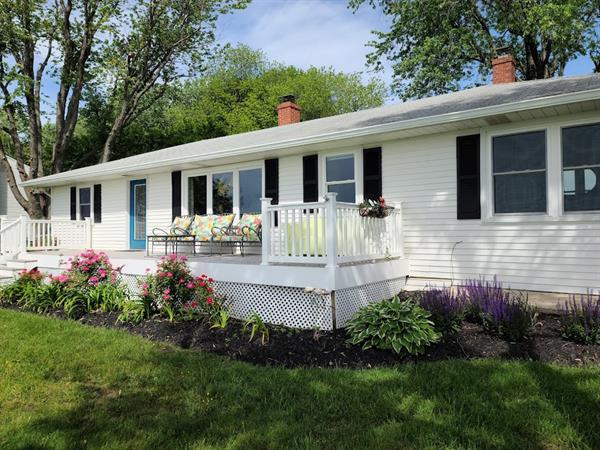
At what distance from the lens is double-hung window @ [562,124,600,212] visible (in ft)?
19.0

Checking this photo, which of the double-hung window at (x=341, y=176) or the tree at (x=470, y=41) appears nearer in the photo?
the double-hung window at (x=341, y=176)

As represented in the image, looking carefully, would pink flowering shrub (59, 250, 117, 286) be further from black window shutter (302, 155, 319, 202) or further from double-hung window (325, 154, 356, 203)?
double-hung window (325, 154, 356, 203)

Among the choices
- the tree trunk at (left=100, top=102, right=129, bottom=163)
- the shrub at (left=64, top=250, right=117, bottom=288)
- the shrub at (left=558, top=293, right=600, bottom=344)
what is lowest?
the shrub at (left=558, top=293, right=600, bottom=344)

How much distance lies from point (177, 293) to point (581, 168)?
19.0ft

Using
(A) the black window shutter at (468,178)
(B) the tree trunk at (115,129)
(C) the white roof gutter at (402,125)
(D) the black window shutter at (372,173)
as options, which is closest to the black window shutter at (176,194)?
(C) the white roof gutter at (402,125)

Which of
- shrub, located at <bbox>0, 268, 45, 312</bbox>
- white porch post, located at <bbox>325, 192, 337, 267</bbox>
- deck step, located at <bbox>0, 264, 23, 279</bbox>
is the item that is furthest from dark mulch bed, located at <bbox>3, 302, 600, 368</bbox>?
deck step, located at <bbox>0, 264, 23, 279</bbox>

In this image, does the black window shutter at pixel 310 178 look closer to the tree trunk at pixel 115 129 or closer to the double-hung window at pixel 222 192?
the double-hung window at pixel 222 192

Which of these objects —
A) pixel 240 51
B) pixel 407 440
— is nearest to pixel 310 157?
pixel 407 440

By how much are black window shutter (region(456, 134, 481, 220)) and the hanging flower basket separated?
111 centimetres

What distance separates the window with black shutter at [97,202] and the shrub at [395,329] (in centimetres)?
960

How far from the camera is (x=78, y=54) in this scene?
18281 mm

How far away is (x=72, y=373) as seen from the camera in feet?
13.2

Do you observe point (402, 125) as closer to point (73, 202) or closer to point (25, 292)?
point (25, 292)

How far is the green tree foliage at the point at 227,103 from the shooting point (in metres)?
23.0
